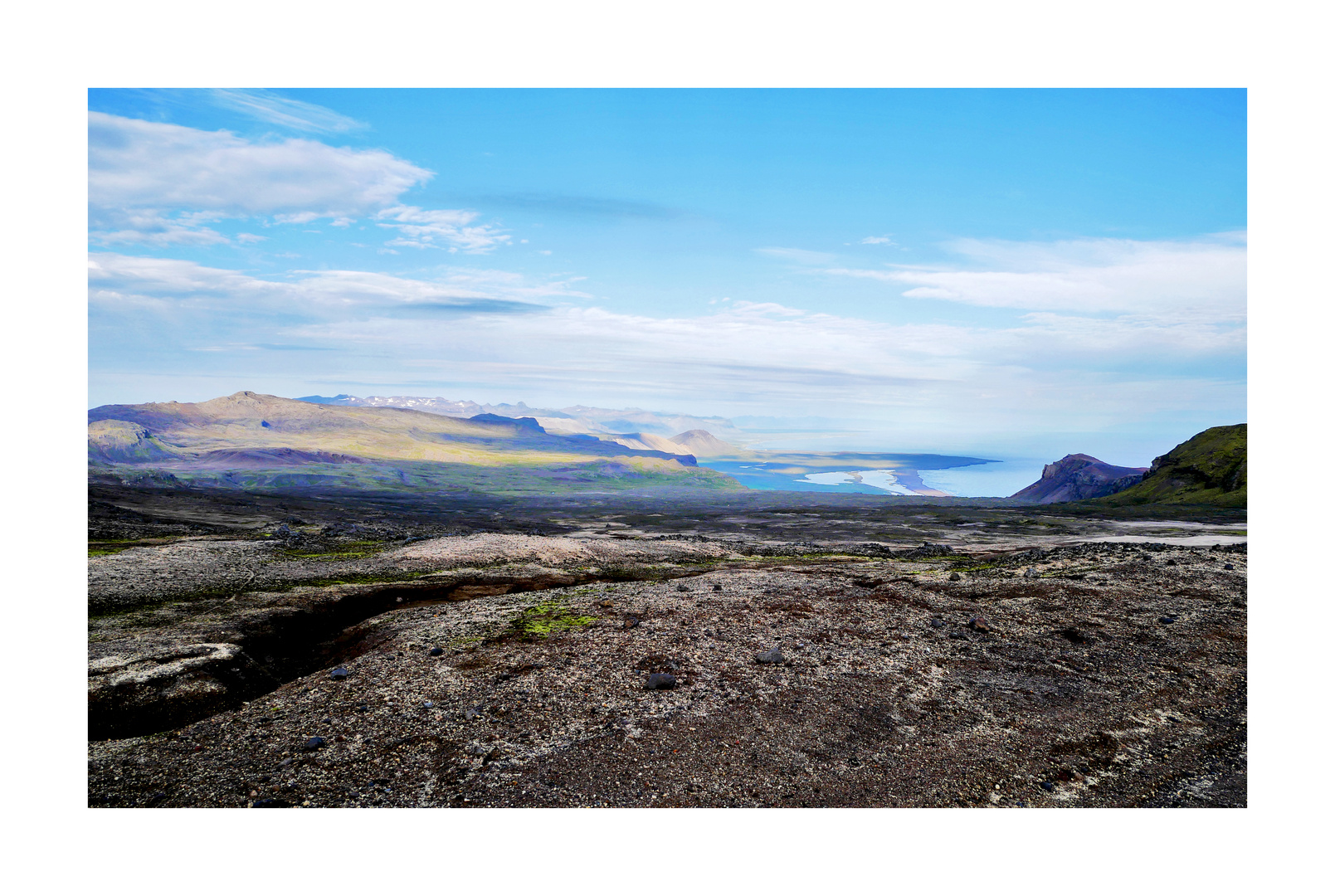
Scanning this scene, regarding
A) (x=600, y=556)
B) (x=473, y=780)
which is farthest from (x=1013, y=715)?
(x=600, y=556)

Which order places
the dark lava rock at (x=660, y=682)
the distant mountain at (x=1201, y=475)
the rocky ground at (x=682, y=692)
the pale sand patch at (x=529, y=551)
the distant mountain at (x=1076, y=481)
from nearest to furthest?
the rocky ground at (x=682, y=692) → the dark lava rock at (x=660, y=682) → the pale sand patch at (x=529, y=551) → the distant mountain at (x=1201, y=475) → the distant mountain at (x=1076, y=481)

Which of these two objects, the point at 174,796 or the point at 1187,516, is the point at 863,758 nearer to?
the point at 174,796

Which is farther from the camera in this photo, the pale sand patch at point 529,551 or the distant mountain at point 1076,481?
the distant mountain at point 1076,481

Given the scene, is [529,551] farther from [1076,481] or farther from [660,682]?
[1076,481]

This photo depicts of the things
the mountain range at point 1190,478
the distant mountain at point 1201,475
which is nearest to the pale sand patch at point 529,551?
the mountain range at point 1190,478

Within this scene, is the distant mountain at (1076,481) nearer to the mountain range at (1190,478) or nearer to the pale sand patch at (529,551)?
the mountain range at (1190,478)

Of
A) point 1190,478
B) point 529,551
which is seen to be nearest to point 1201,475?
point 1190,478

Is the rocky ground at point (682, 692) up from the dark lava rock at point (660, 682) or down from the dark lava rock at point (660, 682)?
down
